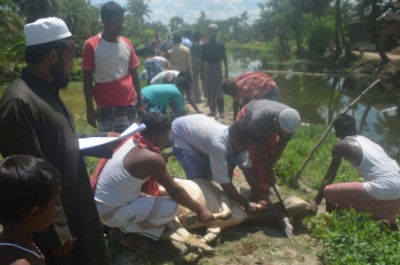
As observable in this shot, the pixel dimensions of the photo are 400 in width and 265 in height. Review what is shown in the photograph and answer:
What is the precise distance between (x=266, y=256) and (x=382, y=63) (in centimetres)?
2331

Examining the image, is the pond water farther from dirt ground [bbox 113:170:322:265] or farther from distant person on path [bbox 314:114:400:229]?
dirt ground [bbox 113:170:322:265]

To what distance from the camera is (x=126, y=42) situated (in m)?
4.16

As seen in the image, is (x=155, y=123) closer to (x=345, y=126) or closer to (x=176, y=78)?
(x=345, y=126)

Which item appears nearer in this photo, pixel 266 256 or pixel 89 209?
pixel 89 209

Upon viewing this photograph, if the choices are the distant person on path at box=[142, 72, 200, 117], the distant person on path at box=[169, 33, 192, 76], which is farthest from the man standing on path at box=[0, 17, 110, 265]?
the distant person on path at box=[169, 33, 192, 76]

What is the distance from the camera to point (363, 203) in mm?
3996

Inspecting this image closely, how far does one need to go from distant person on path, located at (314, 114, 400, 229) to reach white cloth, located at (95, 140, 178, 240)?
1747mm

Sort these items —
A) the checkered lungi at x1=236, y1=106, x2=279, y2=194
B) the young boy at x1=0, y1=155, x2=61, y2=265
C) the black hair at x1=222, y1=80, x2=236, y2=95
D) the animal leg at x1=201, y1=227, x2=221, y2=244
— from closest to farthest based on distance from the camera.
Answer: the young boy at x1=0, y1=155, x2=61, y2=265 < the animal leg at x1=201, y1=227, x2=221, y2=244 < the checkered lungi at x1=236, y1=106, x2=279, y2=194 < the black hair at x1=222, y1=80, x2=236, y2=95

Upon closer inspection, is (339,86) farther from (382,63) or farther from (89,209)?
(89,209)

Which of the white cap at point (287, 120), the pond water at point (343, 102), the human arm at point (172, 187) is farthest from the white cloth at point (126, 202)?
the pond water at point (343, 102)

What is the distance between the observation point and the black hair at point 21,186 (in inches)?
58.6

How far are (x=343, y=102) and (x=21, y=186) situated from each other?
627 inches

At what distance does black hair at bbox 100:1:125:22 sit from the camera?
3832 mm

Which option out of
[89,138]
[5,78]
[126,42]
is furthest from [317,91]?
[89,138]
